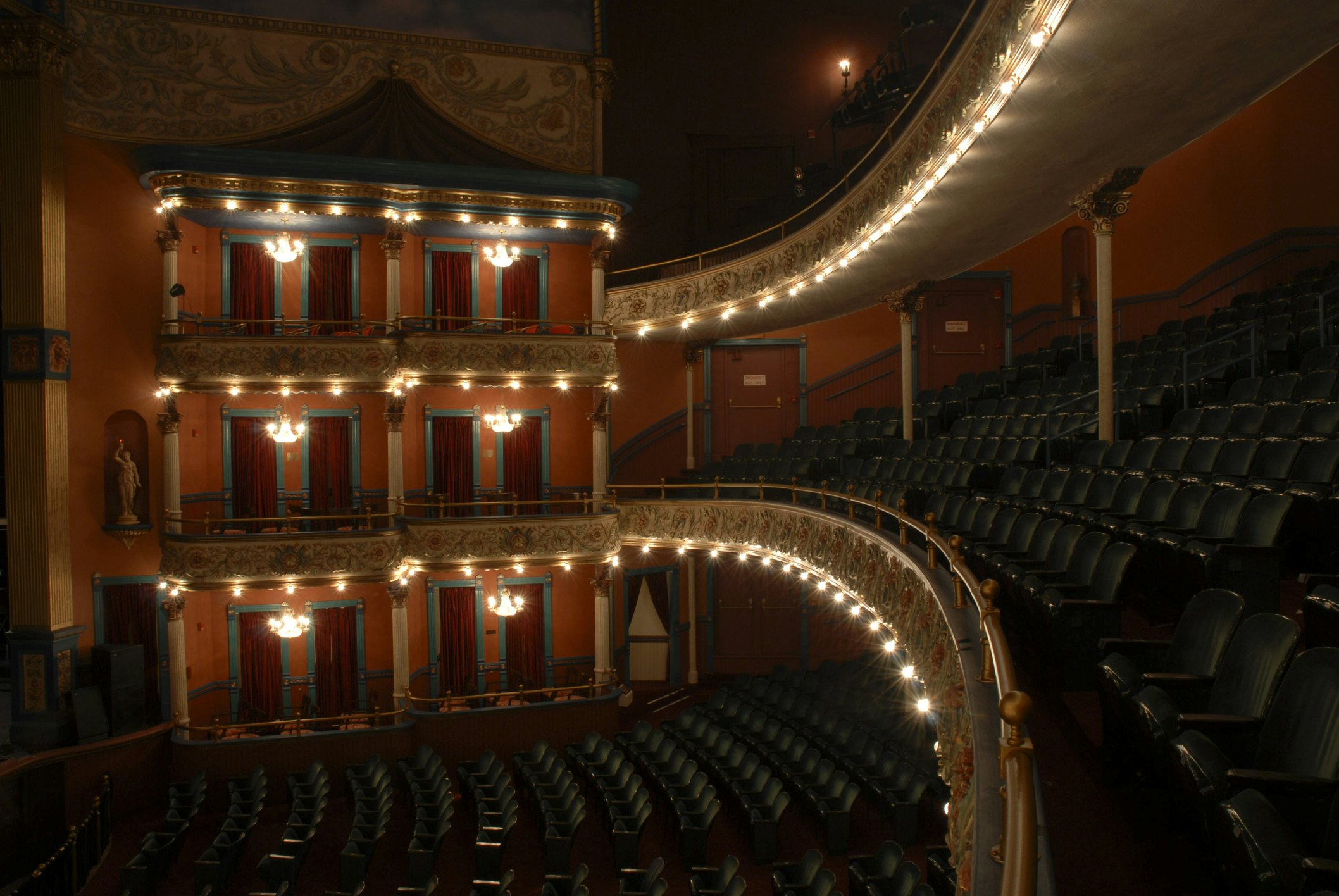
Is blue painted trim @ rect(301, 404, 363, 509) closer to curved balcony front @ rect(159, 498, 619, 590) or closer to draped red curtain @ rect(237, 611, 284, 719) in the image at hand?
curved balcony front @ rect(159, 498, 619, 590)

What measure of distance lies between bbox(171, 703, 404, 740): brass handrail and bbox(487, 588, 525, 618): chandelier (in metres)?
1.96

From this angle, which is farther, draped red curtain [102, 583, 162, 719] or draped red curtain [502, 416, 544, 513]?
draped red curtain [502, 416, 544, 513]

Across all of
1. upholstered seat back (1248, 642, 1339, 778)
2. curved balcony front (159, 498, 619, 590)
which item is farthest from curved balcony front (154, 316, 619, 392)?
upholstered seat back (1248, 642, 1339, 778)

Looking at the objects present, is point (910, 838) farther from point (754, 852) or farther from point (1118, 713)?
point (1118, 713)

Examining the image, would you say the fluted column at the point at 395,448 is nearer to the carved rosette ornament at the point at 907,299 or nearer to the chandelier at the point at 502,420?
the chandelier at the point at 502,420

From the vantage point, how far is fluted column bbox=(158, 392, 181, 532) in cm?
1272

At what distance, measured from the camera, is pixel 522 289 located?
49.1 ft

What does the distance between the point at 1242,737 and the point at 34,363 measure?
13283mm

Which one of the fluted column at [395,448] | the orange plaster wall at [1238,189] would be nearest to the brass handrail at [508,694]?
the fluted column at [395,448]

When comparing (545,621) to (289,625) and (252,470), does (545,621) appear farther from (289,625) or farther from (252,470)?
(252,470)

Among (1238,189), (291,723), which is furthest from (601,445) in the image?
(1238,189)

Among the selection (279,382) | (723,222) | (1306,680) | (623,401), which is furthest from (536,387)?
(1306,680)

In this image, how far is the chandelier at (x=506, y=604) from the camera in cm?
1394

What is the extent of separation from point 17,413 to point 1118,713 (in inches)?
509
